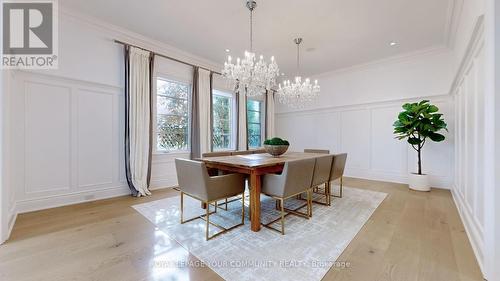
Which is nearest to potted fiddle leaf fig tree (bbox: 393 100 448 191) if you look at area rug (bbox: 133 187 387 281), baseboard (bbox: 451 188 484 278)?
baseboard (bbox: 451 188 484 278)

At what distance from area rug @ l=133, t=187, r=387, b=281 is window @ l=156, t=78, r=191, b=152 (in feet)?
5.11

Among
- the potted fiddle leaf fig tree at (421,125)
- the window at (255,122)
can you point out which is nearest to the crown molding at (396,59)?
the potted fiddle leaf fig tree at (421,125)

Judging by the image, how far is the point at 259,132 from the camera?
23.3 feet

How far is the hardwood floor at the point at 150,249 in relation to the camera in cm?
165

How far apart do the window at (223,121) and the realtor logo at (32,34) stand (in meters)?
3.18

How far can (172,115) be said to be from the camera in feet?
15.0

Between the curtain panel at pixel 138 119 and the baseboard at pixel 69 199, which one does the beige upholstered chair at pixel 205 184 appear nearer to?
the curtain panel at pixel 138 119

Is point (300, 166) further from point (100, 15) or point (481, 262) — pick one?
point (100, 15)

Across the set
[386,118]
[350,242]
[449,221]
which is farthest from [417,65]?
[350,242]

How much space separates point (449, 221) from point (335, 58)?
Result: 3.93 m

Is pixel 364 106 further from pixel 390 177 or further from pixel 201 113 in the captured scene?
pixel 201 113

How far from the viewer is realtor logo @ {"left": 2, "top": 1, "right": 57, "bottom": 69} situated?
2766mm

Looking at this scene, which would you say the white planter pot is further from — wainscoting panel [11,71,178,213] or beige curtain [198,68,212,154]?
wainscoting panel [11,71,178,213]

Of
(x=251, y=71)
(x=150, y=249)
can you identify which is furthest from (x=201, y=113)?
(x=150, y=249)
